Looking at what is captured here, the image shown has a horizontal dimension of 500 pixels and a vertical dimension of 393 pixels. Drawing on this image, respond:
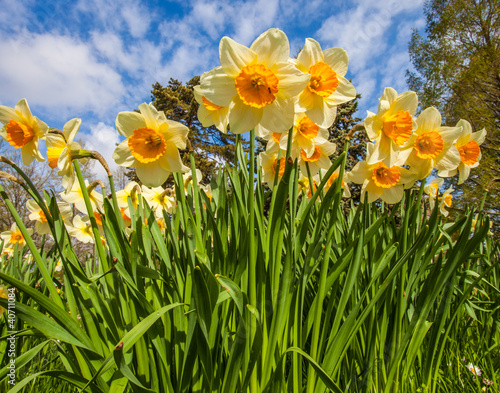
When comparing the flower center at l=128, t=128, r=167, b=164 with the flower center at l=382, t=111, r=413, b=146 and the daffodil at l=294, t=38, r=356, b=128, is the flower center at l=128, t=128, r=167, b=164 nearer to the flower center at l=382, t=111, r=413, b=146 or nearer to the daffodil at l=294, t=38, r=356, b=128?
the daffodil at l=294, t=38, r=356, b=128

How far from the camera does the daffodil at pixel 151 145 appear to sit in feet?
3.49

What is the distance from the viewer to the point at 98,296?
1067 mm

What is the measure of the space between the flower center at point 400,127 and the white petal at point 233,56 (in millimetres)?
600

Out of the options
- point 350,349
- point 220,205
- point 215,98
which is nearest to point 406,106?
point 215,98

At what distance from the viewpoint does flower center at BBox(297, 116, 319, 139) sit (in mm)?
1190

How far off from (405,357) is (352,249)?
2.36ft

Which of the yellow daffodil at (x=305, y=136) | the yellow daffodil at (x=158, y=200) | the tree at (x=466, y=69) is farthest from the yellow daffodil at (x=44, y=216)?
the tree at (x=466, y=69)

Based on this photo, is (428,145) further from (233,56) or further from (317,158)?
(233,56)

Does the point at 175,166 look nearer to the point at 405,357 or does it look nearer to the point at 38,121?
the point at 38,121

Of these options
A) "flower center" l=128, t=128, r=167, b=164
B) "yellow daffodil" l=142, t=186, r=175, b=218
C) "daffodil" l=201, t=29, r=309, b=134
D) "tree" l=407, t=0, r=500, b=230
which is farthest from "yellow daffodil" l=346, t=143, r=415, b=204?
"tree" l=407, t=0, r=500, b=230

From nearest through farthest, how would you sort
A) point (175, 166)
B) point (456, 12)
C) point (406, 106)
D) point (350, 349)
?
point (175, 166) < point (406, 106) < point (350, 349) < point (456, 12)

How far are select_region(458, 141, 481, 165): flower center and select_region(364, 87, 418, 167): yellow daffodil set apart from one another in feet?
1.58

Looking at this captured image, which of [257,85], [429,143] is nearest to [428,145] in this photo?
[429,143]

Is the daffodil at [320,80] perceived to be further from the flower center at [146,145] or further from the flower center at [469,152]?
the flower center at [469,152]
